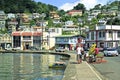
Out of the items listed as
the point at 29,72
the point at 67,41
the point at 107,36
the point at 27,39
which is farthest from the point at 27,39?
the point at 29,72

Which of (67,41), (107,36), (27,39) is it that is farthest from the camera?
(27,39)

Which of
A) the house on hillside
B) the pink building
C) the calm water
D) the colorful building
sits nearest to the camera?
the calm water

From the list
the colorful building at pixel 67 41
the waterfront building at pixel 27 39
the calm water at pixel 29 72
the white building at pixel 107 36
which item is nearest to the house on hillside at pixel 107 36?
the white building at pixel 107 36

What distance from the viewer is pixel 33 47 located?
13538cm

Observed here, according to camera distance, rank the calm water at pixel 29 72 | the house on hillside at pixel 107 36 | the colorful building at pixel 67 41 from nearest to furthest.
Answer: the calm water at pixel 29 72
the house on hillside at pixel 107 36
the colorful building at pixel 67 41

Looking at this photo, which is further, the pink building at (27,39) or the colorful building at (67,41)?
the pink building at (27,39)

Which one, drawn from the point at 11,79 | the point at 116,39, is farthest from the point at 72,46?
the point at 11,79

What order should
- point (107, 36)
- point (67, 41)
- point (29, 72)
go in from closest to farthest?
1. point (29, 72)
2. point (107, 36)
3. point (67, 41)

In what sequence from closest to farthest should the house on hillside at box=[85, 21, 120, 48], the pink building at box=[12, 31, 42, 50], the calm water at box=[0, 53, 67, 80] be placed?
1. the calm water at box=[0, 53, 67, 80]
2. the house on hillside at box=[85, 21, 120, 48]
3. the pink building at box=[12, 31, 42, 50]

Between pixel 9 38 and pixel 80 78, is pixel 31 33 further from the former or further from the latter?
pixel 80 78

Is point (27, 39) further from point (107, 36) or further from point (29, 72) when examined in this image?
point (29, 72)

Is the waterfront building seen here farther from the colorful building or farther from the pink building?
the colorful building

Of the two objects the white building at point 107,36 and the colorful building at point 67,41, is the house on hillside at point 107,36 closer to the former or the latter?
the white building at point 107,36

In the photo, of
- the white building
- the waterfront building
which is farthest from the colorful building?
the white building
